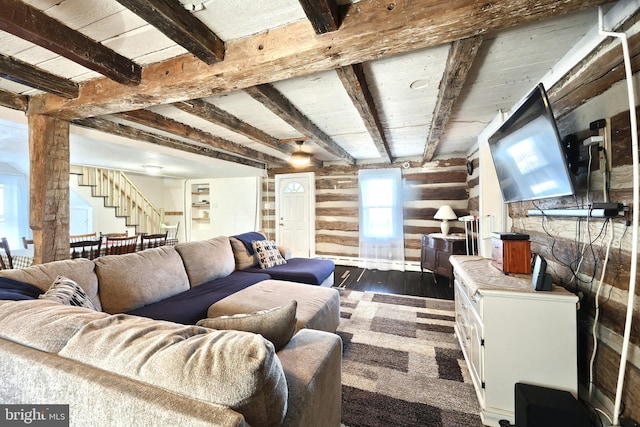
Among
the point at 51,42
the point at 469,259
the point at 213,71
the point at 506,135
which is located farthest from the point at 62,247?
the point at 506,135

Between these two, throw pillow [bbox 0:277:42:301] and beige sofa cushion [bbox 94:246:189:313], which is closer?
A: throw pillow [bbox 0:277:42:301]

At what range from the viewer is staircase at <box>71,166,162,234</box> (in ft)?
18.5

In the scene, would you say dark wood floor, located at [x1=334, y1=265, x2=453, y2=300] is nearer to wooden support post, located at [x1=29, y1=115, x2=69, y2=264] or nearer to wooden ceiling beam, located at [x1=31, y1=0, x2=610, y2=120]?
wooden ceiling beam, located at [x1=31, y1=0, x2=610, y2=120]

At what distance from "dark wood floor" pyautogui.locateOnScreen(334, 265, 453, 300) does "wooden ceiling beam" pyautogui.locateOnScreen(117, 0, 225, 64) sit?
3.33 m

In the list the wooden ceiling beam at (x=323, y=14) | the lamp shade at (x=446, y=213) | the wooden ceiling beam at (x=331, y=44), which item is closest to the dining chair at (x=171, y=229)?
the wooden ceiling beam at (x=331, y=44)

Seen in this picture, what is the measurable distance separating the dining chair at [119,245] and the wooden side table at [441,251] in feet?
14.6

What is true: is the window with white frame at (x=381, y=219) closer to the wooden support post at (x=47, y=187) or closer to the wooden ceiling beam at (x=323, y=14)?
the wooden ceiling beam at (x=323, y=14)

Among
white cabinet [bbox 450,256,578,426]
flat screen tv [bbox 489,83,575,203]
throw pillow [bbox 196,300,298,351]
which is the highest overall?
flat screen tv [bbox 489,83,575,203]

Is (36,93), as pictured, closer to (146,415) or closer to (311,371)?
(146,415)

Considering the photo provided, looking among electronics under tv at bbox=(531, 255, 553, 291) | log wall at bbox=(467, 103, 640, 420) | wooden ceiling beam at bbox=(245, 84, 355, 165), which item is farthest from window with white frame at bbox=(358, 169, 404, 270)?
electronics under tv at bbox=(531, 255, 553, 291)

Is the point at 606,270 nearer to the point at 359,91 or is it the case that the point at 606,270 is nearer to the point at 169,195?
the point at 359,91

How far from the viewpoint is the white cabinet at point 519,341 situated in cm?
136

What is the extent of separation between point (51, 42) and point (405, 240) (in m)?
4.92

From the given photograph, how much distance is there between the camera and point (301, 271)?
294 cm
